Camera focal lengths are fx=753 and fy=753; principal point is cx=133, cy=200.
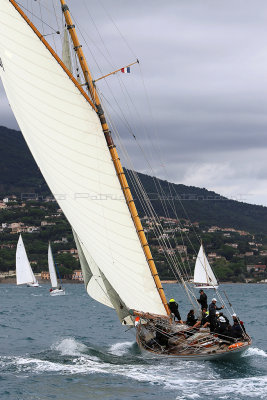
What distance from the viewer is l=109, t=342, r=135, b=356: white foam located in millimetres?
34681

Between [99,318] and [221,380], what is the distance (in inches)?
1397

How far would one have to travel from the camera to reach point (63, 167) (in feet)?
95.8

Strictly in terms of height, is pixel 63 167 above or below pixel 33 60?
below

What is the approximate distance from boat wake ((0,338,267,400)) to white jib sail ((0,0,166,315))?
2707 millimetres

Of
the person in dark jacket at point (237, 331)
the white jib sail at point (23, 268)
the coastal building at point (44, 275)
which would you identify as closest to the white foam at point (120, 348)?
Answer: the person in dark jacket at point (237, 331)

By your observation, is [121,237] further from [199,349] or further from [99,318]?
[99,318]

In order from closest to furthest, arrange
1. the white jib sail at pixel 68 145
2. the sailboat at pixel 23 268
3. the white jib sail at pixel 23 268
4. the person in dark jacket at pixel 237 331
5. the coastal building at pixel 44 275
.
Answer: the white jib sail at pixel 68 145
the person in dark jacket at pixel 237 331
the sailboat at pixel 23 268
the white jib sail at pixel 23 268
the coastal building at pixel 44 275

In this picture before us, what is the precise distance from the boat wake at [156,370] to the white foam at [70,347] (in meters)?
0.06

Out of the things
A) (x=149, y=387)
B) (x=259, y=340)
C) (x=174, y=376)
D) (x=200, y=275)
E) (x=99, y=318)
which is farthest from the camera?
(x=200, y=275)

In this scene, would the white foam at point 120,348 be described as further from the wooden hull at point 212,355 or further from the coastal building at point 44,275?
the coastal building at point 44,275

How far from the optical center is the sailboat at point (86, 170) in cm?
2892

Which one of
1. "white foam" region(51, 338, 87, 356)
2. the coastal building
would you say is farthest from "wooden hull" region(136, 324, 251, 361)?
the coastal building

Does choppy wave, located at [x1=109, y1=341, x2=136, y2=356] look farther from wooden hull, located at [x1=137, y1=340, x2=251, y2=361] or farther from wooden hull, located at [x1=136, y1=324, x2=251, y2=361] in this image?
wooden hull, located at [x1=137, y1=340, x2=251, y2=361]

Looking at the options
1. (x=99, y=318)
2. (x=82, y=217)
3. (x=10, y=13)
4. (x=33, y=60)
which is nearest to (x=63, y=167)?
(x=82, y=217)
